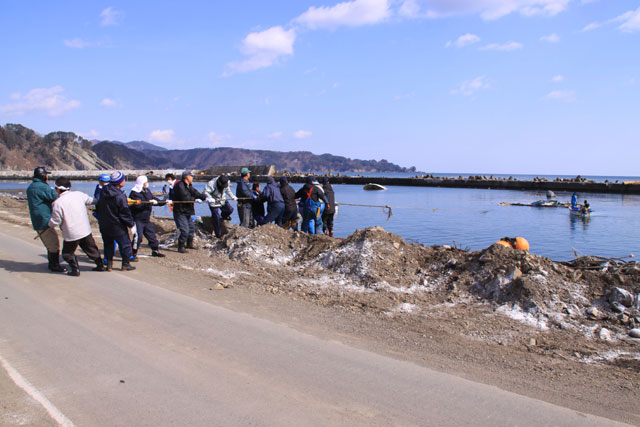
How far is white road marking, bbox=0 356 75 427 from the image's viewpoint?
137 inches

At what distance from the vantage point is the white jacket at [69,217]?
8.25 meters

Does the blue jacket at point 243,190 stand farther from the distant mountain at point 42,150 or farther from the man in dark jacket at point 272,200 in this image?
the distant mountain at point 42,150

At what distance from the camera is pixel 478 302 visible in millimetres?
7246

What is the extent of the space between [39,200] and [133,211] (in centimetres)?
199

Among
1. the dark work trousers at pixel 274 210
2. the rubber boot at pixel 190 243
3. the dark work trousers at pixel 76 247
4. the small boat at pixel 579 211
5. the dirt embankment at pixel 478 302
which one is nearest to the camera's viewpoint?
the dirt embankment at pixel 478 302

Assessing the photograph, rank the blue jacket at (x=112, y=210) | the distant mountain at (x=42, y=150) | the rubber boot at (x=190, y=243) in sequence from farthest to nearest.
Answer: the distant mountain at (x=42, y=150) → the rubber boot at (x=190, y=243) → the blue jacket at (x=112, y=210)

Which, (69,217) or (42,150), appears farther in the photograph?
(42,150)

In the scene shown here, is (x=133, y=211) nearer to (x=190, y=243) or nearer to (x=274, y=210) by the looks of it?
(x=190, y=243)

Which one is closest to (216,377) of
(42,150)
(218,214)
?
(218,214)

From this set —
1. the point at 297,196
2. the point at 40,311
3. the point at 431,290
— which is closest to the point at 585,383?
the point at 431,290

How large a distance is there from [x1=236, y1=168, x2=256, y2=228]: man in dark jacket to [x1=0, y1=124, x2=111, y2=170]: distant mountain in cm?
13701

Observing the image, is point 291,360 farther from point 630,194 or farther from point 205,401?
point 630,194

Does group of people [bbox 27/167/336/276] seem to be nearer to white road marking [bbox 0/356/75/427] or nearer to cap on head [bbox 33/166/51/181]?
cap on head [bbox 33/166/51/181]

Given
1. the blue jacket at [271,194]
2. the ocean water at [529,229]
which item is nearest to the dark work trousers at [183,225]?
the blue jacket at [271,194]
